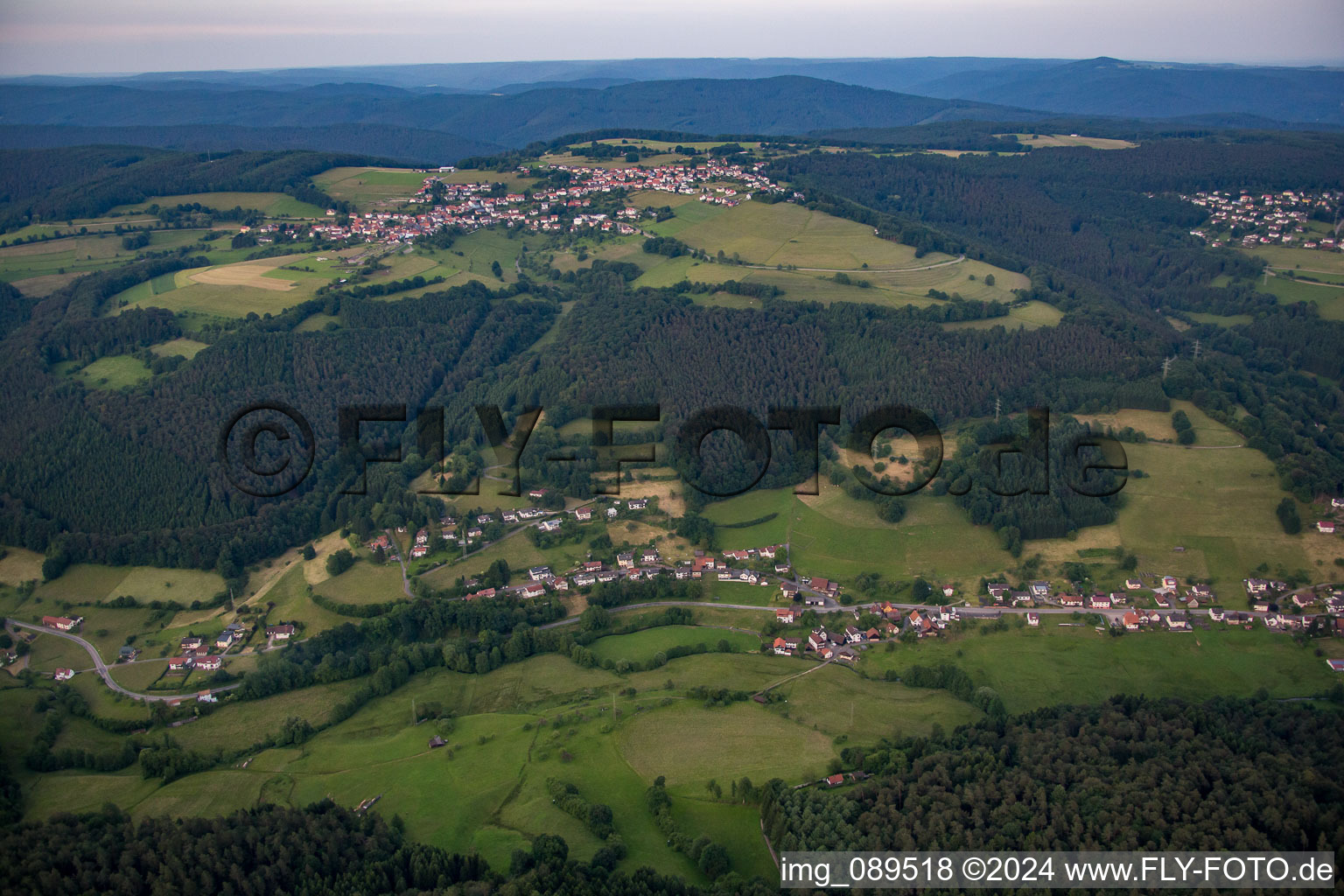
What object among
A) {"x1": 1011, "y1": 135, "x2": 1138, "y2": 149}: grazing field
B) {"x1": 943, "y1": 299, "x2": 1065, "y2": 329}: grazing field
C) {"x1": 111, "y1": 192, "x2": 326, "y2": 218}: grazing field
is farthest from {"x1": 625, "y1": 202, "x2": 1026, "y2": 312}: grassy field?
{"x1": 1011, "y1": 135, "x2": 1138, "y2": 149}: grazing field

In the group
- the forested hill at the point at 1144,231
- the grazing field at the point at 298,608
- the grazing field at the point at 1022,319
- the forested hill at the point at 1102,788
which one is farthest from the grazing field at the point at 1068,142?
the grazing field at the point at 298,608

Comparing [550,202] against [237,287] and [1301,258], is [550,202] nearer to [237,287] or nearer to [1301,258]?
[237,287]

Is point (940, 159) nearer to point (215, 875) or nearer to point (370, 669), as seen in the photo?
point (370, 669)

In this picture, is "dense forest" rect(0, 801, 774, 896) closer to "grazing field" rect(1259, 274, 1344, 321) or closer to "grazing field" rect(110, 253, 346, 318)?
"grazing field" rect(110, 253, 346, 318)

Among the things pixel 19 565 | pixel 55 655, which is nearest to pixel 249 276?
pixel 19 565

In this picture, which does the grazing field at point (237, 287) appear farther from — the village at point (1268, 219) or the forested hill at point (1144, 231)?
the village at point (1268, 219)

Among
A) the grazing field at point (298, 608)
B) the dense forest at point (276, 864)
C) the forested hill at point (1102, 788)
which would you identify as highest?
the forested hill at point (1102, 788)
